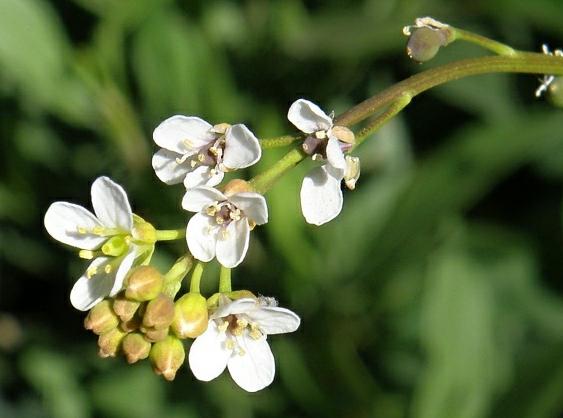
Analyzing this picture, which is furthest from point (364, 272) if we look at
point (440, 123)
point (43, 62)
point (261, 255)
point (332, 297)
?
point (43, 62)

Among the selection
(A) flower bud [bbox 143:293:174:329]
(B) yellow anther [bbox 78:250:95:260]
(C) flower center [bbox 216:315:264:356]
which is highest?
(B) yellow anther [bbox 78:250:95:260]

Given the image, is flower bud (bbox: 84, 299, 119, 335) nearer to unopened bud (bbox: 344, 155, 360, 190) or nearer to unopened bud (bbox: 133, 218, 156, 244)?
unopened bud (bbox: 133, 218, 156, 244)

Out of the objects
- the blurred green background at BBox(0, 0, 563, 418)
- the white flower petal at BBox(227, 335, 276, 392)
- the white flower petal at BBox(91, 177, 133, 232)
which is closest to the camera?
the white flower petal at BBox(91, 177, 133, 232)

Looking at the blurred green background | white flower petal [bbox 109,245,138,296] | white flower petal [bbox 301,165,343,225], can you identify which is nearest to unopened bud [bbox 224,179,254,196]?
white flower petal [bbox 301,165,343,225]

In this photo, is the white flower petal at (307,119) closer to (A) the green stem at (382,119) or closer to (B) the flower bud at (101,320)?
(A) the green stem at (382,119)

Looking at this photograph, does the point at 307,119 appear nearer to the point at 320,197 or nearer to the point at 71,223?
the point at 320,197
